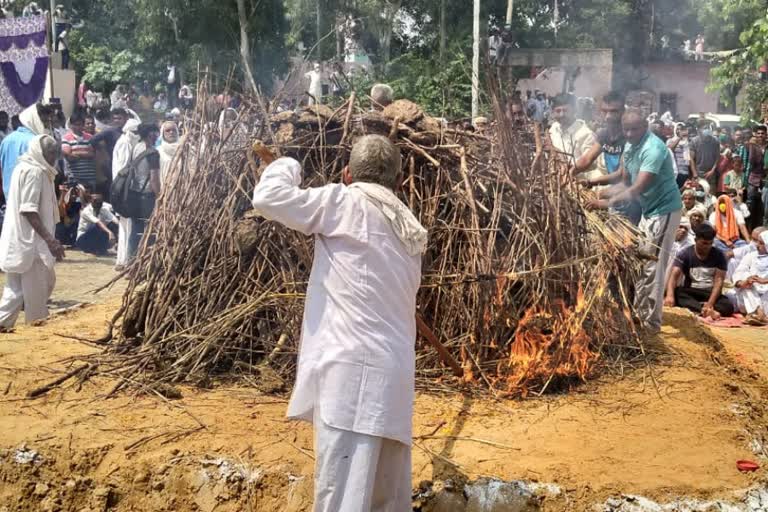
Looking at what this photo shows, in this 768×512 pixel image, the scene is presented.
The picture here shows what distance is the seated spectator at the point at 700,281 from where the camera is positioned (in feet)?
31.7

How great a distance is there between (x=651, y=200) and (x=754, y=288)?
3.02m

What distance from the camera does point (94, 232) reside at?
13.0m

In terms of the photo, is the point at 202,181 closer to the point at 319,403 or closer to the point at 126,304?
the point at 126,304

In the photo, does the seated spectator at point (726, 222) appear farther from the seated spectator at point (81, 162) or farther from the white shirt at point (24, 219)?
the seated spectator at point (81, 162)

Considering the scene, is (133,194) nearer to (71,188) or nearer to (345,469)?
(71,188)

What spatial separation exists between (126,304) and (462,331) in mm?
2526

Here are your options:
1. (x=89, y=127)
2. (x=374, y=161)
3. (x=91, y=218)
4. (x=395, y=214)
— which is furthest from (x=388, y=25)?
(x=395, y=214)

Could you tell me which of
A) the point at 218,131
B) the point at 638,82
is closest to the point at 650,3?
the point at 638,82

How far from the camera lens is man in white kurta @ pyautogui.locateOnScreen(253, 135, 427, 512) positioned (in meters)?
3.65

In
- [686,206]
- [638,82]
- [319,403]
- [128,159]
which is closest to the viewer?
[319,403]

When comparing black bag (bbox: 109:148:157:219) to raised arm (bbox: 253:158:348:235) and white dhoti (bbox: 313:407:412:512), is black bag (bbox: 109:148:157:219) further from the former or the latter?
white dhoti (bbox: 313:407:412:512)

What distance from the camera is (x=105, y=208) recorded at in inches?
519

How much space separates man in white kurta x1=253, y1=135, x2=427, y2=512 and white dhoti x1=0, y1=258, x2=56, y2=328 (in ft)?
15.1

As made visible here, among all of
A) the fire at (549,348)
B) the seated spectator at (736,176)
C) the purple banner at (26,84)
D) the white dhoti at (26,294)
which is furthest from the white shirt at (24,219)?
the seated spectator at (736,176)
